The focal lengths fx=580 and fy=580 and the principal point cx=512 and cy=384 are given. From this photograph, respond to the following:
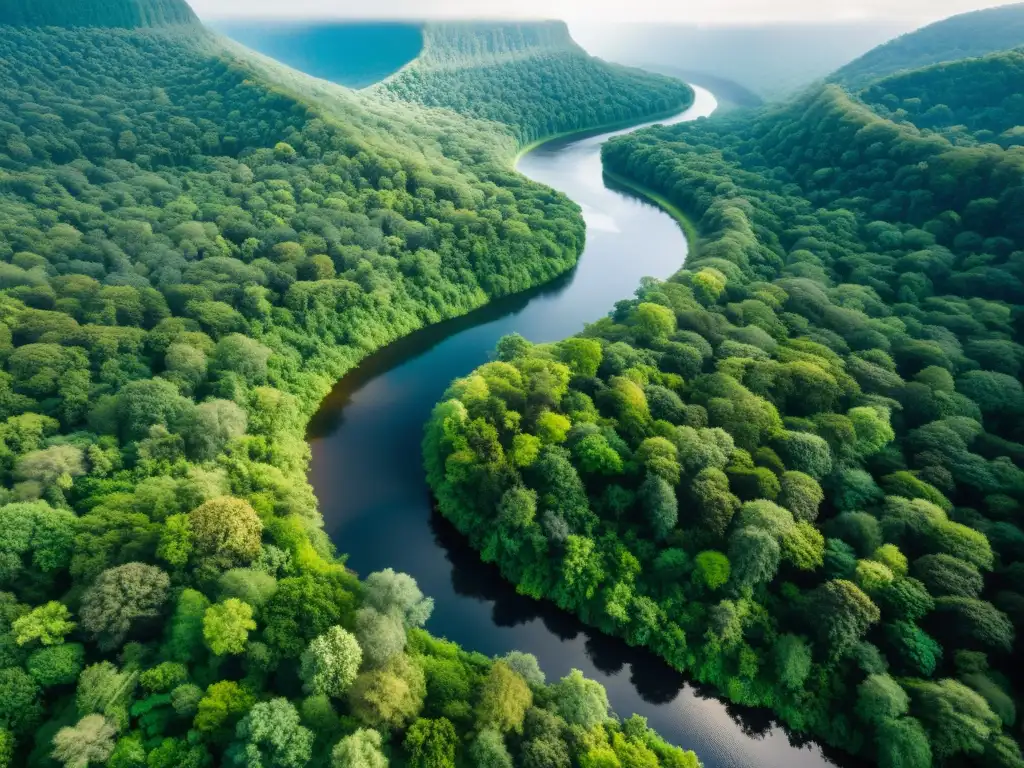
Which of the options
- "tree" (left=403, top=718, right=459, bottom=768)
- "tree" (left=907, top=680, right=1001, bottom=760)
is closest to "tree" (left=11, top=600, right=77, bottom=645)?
"tree" (left=403, top=718, right=459, bottom=768)

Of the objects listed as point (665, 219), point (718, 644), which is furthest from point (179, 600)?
point (665, 219)

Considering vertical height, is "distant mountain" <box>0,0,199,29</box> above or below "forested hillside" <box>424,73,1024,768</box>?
above

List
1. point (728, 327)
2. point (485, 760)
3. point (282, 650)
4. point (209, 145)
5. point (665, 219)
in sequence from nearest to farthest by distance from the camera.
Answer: point (485, 760)
point (282, 650)
point (728, 327)
point (209, 145)
point (665, 219)

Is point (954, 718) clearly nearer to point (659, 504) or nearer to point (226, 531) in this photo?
point (659, 504)

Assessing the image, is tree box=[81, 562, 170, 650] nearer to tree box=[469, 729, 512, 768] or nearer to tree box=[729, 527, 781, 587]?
tree box=[469, 729, 512, 768]

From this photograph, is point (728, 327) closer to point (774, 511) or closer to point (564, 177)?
point (774, 511)

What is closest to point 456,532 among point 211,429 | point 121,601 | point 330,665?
point 330,665

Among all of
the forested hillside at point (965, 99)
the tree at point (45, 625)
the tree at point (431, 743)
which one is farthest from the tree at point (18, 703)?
the forested hillside at point (965, 99)
